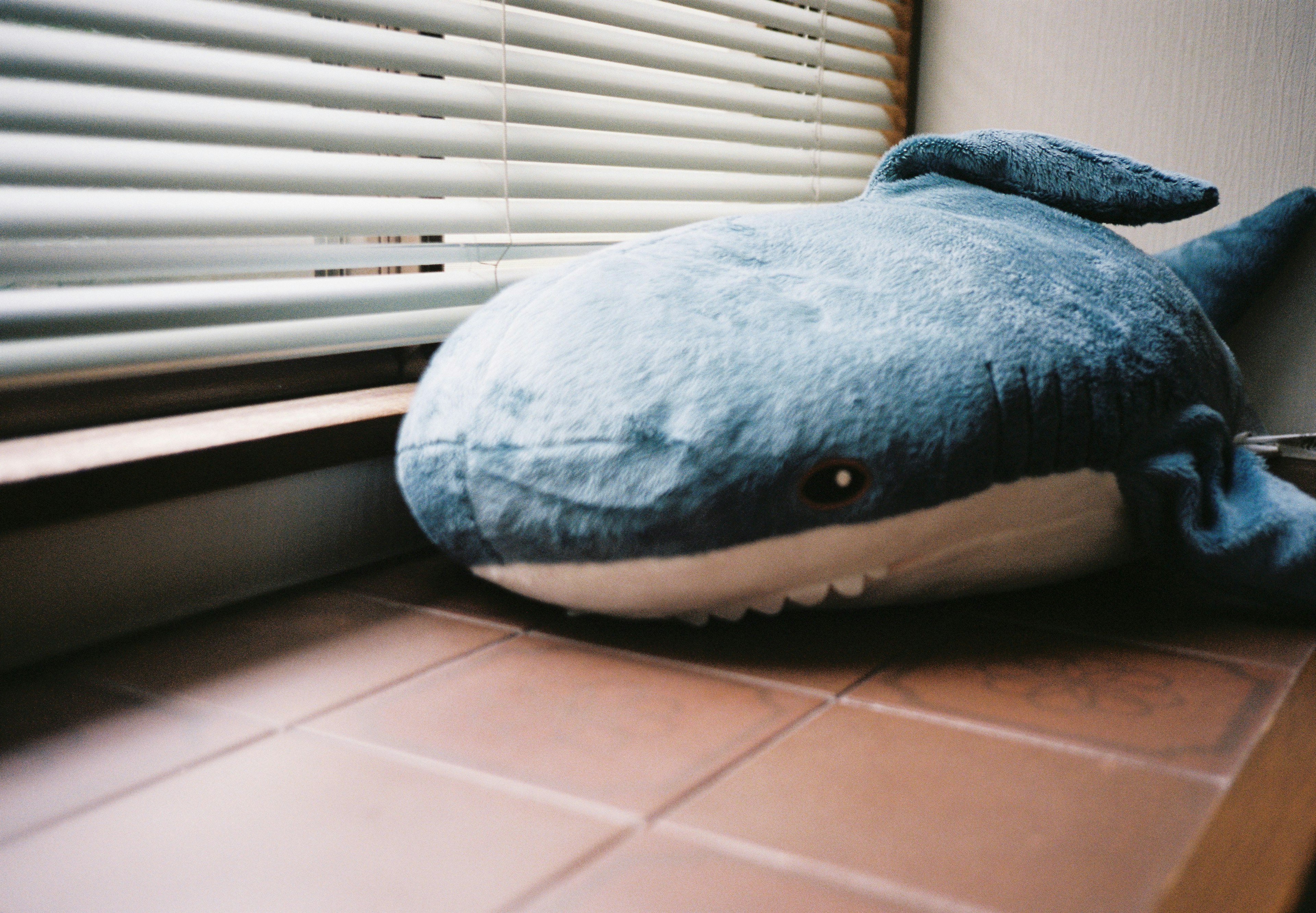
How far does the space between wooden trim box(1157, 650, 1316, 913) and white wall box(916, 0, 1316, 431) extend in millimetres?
959

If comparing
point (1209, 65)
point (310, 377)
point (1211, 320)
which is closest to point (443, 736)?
point (310, 377)

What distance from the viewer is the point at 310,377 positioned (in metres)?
1.12

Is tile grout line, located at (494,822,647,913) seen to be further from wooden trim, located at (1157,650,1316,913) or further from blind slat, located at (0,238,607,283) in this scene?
blind slat, located at (0,238,607,283)

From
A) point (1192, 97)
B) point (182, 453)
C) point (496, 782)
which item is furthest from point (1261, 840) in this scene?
point (1192, 97)

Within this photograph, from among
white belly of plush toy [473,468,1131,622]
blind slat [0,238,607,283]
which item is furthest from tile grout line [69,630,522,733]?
blind slat [0,238,607,283]

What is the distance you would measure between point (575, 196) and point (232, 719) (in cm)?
82

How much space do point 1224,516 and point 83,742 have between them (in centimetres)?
80

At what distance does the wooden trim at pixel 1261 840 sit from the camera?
0.50 meters

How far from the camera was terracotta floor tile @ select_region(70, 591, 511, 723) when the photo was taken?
29.7 inches

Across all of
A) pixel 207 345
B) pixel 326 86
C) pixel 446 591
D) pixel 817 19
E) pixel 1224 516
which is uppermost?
pixel 817 19

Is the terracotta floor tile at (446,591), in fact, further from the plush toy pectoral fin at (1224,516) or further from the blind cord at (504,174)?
the plush toy pectoral fin at (1224,516)

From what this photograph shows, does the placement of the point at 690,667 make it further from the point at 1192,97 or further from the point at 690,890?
the point at 1192,97

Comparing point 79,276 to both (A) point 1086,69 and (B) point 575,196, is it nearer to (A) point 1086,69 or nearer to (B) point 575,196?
(B) point 575,196

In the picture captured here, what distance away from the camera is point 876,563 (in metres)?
0.79
